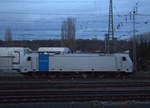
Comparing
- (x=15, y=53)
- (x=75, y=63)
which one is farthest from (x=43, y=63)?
(x=15, y=53)

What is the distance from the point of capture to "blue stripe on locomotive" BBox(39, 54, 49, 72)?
77.8 feet

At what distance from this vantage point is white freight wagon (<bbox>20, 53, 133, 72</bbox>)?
23.7 metres

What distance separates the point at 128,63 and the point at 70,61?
6.93m

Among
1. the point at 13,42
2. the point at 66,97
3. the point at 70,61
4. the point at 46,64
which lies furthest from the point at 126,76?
the point at 13,42

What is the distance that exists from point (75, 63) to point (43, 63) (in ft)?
12.5

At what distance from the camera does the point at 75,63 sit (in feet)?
78.6

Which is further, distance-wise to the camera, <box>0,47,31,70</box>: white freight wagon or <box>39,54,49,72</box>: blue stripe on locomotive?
<box>0,47,31,70</box>: white freight wagon

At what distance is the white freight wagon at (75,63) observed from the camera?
77.8ft

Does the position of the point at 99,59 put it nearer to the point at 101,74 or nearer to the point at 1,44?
the point at 101,74

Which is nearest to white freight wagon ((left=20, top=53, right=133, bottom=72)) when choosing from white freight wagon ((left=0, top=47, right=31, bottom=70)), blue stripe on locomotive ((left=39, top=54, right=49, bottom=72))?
blue stripe on locomotive ((left=39, top=54, right=49, bottom=72))

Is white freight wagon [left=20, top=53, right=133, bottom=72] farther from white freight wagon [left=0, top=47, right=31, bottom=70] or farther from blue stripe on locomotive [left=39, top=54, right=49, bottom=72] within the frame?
white freight wagon [left=0, top=47, right=31, bottom=70]

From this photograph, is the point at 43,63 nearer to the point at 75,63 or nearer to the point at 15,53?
the point at 75,63

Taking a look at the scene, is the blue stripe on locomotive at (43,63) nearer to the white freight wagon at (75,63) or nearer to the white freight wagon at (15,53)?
the white freight wagon at (75,63)

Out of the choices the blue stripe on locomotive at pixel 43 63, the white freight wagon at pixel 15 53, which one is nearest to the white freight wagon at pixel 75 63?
the blue stripe on locomotive at pixel 43 63
